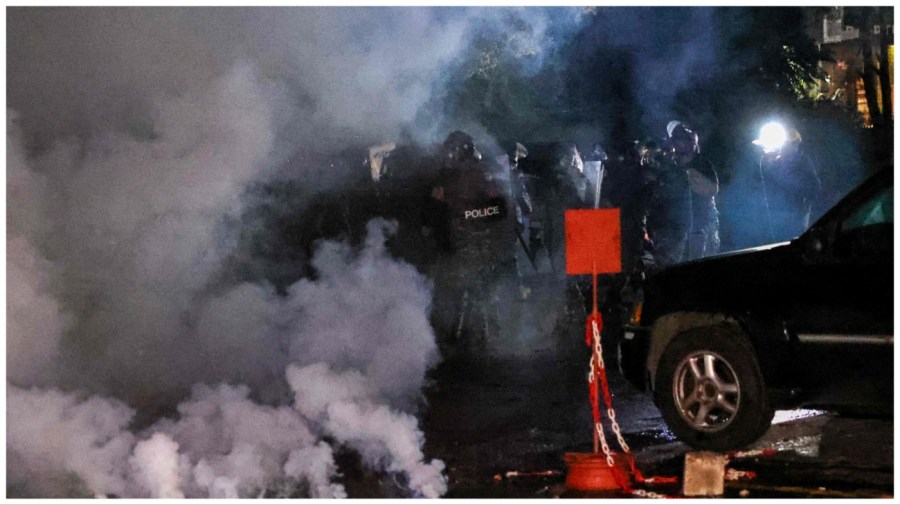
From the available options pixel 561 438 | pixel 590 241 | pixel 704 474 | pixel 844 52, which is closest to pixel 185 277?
pixel 561 438

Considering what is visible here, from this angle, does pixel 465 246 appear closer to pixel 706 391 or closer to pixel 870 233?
pixel 706 391

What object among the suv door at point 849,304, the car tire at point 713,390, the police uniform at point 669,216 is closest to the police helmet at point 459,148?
the police uniform at point 669,216

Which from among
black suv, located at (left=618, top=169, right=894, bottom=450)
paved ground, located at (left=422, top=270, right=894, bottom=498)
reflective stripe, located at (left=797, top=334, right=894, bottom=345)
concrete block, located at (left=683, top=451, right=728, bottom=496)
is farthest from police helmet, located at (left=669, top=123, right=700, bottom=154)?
concrete block, located at (left=683, top=451, right=728, bottom=496)

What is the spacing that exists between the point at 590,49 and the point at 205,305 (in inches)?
223

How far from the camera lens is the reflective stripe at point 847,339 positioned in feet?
18.6

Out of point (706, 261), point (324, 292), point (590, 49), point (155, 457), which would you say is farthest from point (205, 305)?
point (590, 49)

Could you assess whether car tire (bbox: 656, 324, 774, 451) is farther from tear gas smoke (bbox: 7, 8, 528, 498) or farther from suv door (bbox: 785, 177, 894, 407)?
tear gas smoke (bbox: 7, 8, 528, 498)

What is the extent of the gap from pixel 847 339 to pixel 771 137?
22.6 ft

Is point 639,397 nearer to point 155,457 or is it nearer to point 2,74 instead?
point 155,457

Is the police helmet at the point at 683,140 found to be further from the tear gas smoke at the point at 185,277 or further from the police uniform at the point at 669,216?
the tear gas smoke at the point at 185,277

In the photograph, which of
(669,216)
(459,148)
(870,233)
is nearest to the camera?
(870,233)

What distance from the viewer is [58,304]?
323 inches

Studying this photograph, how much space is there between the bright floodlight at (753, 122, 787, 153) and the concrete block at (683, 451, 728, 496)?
23.0ft

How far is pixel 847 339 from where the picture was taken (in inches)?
227
